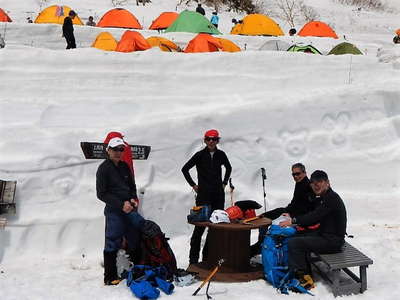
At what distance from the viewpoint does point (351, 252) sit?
18.0 ft

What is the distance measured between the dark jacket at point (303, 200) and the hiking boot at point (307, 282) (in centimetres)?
85

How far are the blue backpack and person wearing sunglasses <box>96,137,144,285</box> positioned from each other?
1298mm

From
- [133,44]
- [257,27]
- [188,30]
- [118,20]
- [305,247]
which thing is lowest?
[305,247]

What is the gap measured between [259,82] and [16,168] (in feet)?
14.2

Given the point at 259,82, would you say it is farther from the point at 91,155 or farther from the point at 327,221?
the point at 327,221

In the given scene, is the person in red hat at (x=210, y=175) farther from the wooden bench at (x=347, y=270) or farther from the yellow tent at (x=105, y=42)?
the yellow tent at (x=105, y=42)

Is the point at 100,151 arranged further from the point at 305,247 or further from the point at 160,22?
the point at 160,22

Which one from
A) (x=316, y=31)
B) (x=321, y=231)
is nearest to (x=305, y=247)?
(x=321, y=231)

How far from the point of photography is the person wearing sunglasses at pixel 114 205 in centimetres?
545

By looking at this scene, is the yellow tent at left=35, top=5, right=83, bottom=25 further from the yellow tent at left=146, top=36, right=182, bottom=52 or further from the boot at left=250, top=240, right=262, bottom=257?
the boot at left=250, top=240, right=262, bottom=257

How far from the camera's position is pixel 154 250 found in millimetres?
5594

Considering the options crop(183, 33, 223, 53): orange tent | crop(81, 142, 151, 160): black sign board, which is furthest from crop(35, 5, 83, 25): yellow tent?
crop(81, 142, 151, 160): black sign board

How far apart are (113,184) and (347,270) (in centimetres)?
250

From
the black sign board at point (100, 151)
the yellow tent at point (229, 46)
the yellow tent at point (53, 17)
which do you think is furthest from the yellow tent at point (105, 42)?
A: the black sign board at point (100, 151)
